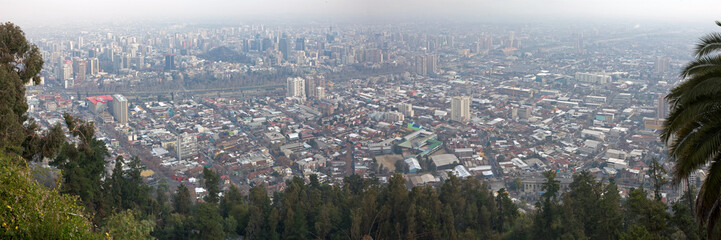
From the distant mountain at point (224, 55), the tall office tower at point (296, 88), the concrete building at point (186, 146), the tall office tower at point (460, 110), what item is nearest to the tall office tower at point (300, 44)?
the distant mountain at point (224, 55)

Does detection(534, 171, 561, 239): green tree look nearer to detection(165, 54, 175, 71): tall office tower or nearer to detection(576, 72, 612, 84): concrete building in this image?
detection(576, 72, 612, 84): concrete building

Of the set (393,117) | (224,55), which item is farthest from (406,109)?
(224,55)

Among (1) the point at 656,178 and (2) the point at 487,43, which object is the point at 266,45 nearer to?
(2) the point at 487,43

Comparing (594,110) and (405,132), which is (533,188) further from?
(594,110)

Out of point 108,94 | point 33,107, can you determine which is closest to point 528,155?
point 33,107

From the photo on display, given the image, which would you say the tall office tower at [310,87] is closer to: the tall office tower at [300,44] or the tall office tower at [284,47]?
the tall office tower at [284,47]

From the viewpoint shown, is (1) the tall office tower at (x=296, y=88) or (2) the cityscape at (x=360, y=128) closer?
(2) the cityscape at (x=360, y=128)
